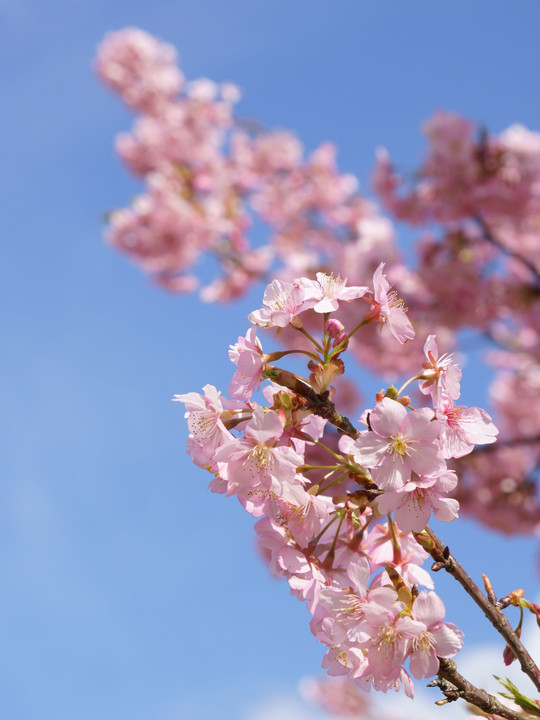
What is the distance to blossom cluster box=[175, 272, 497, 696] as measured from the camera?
1.40 metres

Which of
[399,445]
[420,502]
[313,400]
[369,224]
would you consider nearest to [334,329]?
[313,400]

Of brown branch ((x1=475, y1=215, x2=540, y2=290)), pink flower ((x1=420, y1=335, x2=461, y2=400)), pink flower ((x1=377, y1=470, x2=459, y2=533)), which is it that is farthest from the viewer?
brown branch ((x1=475, y1=215, x2=540, y2=290))

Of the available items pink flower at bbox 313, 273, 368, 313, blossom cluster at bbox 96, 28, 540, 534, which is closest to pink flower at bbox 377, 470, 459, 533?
pink flower at bbox 313, 273, 368, 313

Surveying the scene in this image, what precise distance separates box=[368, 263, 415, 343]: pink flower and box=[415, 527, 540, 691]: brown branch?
484 mm

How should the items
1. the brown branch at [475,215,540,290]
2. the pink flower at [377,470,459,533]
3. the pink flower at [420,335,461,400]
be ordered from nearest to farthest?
the pink flower at [377,470,459,533] < the pink flower at [420,335,461,400] < the brown branch at [475,215,540,290]

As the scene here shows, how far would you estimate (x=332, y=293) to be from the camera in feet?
5.29

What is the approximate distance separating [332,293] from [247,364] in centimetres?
28

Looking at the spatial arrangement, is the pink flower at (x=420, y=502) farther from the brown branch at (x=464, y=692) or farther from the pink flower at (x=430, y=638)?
the brown branch at (x=464, y=692)

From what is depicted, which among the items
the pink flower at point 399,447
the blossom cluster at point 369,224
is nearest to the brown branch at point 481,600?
the pink flower at point 399,447

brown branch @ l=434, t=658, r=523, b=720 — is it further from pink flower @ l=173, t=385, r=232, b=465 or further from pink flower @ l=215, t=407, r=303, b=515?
pink flower @ l=173, t=385, r=232, b=465

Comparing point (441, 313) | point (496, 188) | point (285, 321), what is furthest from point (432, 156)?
point (285, 321)

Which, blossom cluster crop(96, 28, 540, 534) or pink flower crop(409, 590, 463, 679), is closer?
pink flower crop(409, 590, 463, 679)

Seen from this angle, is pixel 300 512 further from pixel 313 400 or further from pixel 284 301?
pixel 284 301

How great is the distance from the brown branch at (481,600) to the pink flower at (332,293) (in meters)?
0.55
